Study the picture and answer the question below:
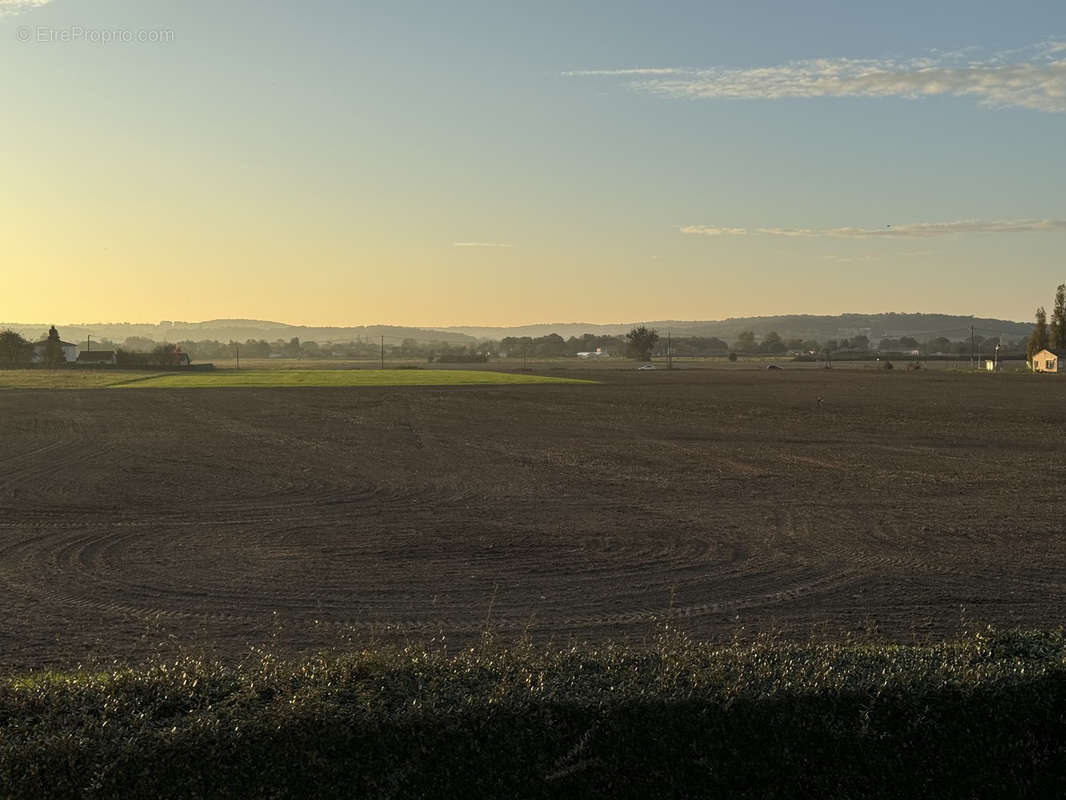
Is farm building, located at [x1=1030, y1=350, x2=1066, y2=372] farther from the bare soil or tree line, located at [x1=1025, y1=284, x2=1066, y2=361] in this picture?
the bare soil

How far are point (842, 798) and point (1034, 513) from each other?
17874 millimetres

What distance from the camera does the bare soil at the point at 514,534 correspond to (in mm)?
13203

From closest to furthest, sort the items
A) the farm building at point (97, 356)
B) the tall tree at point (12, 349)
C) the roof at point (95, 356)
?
1. the tall tree at point (12, 349)
2. the farm building at point (97, 356)
3. the roof at point (95, 356)

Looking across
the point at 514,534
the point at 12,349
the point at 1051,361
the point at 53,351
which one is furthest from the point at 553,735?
the point at 12,349


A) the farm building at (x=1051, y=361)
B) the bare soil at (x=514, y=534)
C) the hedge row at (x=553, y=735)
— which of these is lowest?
the bare soil at (x=514, y=534)

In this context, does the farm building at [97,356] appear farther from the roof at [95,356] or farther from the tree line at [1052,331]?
the tree line at [1052,331]

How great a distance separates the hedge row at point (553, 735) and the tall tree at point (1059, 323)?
465ft

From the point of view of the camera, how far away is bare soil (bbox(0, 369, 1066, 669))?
1320 centimetres

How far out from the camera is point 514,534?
764 inches

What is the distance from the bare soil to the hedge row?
5.59 metres

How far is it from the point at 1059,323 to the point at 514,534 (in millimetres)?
136282

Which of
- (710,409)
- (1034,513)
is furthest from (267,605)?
(710,409)

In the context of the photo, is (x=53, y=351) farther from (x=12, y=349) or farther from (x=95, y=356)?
(x=95, y=356)

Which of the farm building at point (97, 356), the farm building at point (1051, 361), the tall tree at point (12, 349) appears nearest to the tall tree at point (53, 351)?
the tall tree at point (12, 349)
